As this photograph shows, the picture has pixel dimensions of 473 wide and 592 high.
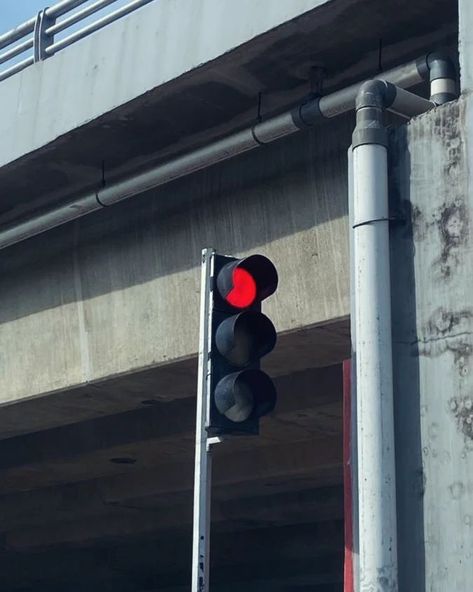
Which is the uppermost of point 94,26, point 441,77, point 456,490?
point 94,26

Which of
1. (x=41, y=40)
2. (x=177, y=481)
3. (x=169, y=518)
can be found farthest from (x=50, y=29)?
(x=169, y=518)

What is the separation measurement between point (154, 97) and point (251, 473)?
30.3 feet

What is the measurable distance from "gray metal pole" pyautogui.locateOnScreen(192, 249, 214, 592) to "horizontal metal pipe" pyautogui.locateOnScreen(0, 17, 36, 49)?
227 inches

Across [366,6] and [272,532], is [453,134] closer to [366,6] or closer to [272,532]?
[366,6]

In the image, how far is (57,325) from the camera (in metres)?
12.2

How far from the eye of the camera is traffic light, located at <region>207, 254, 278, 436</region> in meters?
6.86

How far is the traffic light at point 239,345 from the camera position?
270 inches

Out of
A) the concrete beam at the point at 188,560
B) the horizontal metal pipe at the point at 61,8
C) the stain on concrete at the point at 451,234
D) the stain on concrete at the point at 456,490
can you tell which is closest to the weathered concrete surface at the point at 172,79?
the horizontal metal pipe at the point at 61,8

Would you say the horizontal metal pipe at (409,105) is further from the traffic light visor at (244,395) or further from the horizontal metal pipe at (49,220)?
the horizontal metal pipe at (49,220)

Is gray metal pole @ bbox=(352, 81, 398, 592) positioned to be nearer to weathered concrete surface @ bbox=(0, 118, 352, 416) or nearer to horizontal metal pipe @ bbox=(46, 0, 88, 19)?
weathered concrete surface @ bbox=(0, 118, 352, 416)

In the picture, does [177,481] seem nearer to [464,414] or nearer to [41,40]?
[41,40]

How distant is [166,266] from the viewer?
36.4 feet

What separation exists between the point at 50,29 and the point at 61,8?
31 centimetres

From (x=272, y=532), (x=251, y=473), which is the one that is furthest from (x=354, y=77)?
(x=272, y=532)
